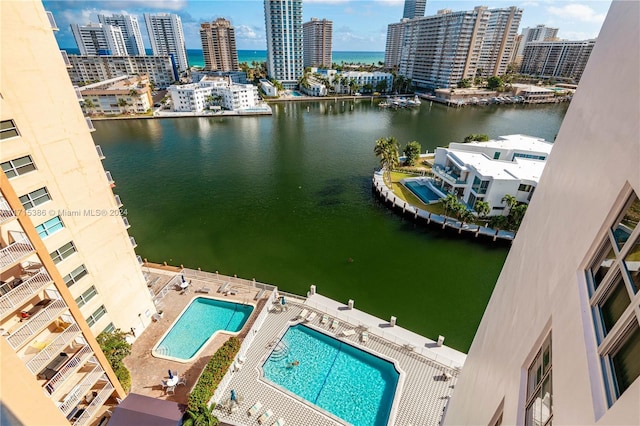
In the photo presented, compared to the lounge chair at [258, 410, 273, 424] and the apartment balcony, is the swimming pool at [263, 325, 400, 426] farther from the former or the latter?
the apartment balcony

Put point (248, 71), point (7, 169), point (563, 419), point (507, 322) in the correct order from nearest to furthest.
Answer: point (563, 419), point (507, 322), point (7, 169), point (248, 71)

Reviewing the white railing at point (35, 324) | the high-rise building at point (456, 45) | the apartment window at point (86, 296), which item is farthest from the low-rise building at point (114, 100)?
the high-rise building at point (456, 45)

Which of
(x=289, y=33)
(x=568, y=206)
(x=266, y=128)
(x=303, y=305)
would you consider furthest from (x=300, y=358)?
(x=289, y=33)

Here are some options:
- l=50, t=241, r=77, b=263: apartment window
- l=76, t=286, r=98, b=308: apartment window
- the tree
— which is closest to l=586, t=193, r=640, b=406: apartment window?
l=50, t=241, r=77, b=263: apartment window

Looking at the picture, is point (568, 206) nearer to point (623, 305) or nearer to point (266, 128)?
point (623, 305)

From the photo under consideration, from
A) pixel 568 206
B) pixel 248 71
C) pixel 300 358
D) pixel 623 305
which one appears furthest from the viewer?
pixel 248 71

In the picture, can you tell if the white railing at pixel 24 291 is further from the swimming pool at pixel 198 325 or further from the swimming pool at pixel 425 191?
the swimming pool at pixel 425 191
